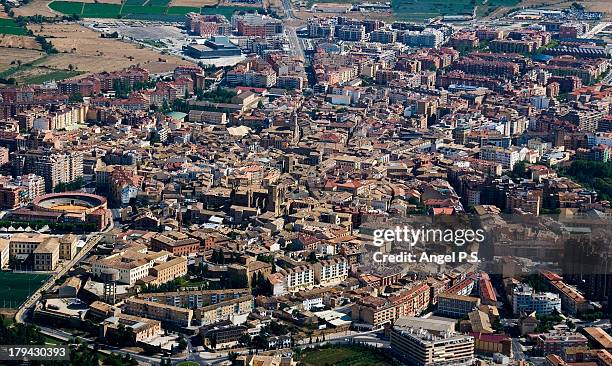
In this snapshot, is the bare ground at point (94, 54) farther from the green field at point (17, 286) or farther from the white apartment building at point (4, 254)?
the green field at point (17, 286)

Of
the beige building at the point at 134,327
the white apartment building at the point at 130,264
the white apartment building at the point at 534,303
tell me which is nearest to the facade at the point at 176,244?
the white apartment building at the point at 130,264

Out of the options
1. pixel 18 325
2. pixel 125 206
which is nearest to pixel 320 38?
pixel 125 206

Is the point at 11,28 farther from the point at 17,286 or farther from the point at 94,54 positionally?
the point at 17,286

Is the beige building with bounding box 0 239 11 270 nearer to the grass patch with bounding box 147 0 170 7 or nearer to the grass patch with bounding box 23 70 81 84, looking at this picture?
the grass patch with bounding box 23 70 81 84

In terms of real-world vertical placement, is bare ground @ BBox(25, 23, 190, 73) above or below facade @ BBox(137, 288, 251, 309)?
below

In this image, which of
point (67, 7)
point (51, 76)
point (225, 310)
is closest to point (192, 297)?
point (225, 310)

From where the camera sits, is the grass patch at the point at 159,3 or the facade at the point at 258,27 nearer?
the facade at the point at 258,27

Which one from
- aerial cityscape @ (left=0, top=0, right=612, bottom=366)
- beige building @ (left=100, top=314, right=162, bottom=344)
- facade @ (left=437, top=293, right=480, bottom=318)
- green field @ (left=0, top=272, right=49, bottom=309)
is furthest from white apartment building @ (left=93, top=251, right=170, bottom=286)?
facade @ (left=437, top=293, right=480, bottom=318)
